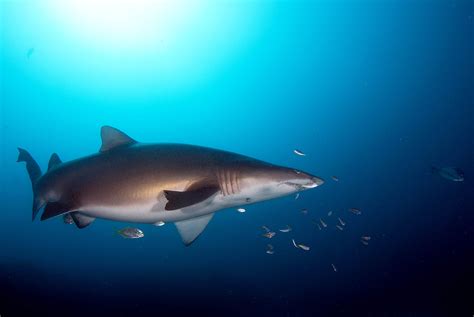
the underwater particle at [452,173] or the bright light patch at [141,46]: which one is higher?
the bright light patch at [141,46]

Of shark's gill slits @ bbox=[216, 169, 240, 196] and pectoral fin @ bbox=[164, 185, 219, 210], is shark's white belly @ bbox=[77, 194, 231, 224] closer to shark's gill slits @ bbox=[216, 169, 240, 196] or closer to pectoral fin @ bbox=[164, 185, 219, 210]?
shark's gill slits @ bbox=[216, 169, 240, 196]

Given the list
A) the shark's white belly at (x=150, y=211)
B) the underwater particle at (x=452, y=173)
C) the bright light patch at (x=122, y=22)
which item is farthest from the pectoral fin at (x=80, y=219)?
the bright light patch at (x=122, y=22)

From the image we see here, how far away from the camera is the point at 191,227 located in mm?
4391

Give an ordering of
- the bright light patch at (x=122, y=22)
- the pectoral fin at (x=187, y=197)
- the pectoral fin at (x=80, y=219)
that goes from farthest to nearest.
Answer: the bright light patch at (x=122, y=22)
the pectoral fin at (x=80, y=219)
the pectoral fin at (x=187, y=197)

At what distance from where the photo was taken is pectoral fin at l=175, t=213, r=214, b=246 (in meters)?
4.35

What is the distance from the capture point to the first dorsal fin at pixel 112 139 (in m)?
3.96

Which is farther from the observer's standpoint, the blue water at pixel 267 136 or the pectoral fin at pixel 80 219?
the blue water at pixel 267 136

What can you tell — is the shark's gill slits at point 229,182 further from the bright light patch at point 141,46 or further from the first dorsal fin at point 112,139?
the bright light patch at point 141,46

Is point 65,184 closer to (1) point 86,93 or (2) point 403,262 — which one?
(2) point 403,262

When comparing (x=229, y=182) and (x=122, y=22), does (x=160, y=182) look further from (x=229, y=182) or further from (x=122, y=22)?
(x=122, y=22)

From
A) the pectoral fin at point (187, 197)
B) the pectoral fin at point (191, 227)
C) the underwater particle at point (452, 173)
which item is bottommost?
the underwater particle at point (452, 173)

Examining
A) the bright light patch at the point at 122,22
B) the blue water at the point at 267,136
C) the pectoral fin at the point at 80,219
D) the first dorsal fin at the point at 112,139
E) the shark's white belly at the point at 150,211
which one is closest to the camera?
the shark's white belly at the point at 150,211

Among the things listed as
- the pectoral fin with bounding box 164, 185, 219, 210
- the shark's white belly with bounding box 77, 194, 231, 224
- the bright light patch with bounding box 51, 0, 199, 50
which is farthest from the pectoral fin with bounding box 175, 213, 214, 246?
the bright light patch with bounding box 51, 0, 199, 50

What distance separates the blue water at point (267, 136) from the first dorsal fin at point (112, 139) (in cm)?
813
